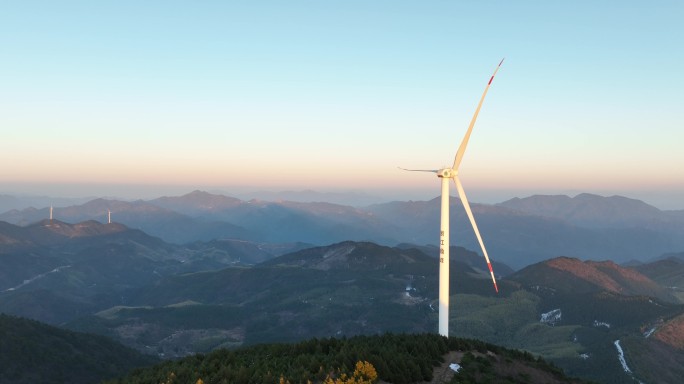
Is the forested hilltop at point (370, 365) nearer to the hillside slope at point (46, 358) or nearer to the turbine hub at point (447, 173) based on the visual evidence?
the turbine hub at point (447, 173)

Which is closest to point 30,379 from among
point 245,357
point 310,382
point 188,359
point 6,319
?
point 6,319

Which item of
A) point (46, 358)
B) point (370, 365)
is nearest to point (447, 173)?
point (370, 365)

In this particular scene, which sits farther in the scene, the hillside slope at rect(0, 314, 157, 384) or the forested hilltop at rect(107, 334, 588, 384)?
the hillside slope at rect(0, 314, 157, 384)

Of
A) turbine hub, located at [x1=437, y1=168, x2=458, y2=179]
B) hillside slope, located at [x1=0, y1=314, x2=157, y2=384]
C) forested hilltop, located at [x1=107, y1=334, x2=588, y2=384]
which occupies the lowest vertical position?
hillside slope, located at [x1=0, y1=314, x2=157, y2=384]

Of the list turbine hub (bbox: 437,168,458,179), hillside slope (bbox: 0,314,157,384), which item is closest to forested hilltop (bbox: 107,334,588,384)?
turbine hub (bbox: 437,168,458,179)

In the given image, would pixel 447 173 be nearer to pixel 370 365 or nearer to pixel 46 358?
pixel 370 365

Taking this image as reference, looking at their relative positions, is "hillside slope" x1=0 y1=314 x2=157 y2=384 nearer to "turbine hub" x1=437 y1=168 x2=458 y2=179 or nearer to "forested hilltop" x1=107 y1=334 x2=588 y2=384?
"forested hilltop" x1=107 y1=334 x2=588 y2=384

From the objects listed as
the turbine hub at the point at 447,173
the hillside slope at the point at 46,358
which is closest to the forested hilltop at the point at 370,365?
the turbine hub at the point at 447,173

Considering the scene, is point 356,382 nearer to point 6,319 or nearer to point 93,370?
point 93,370
